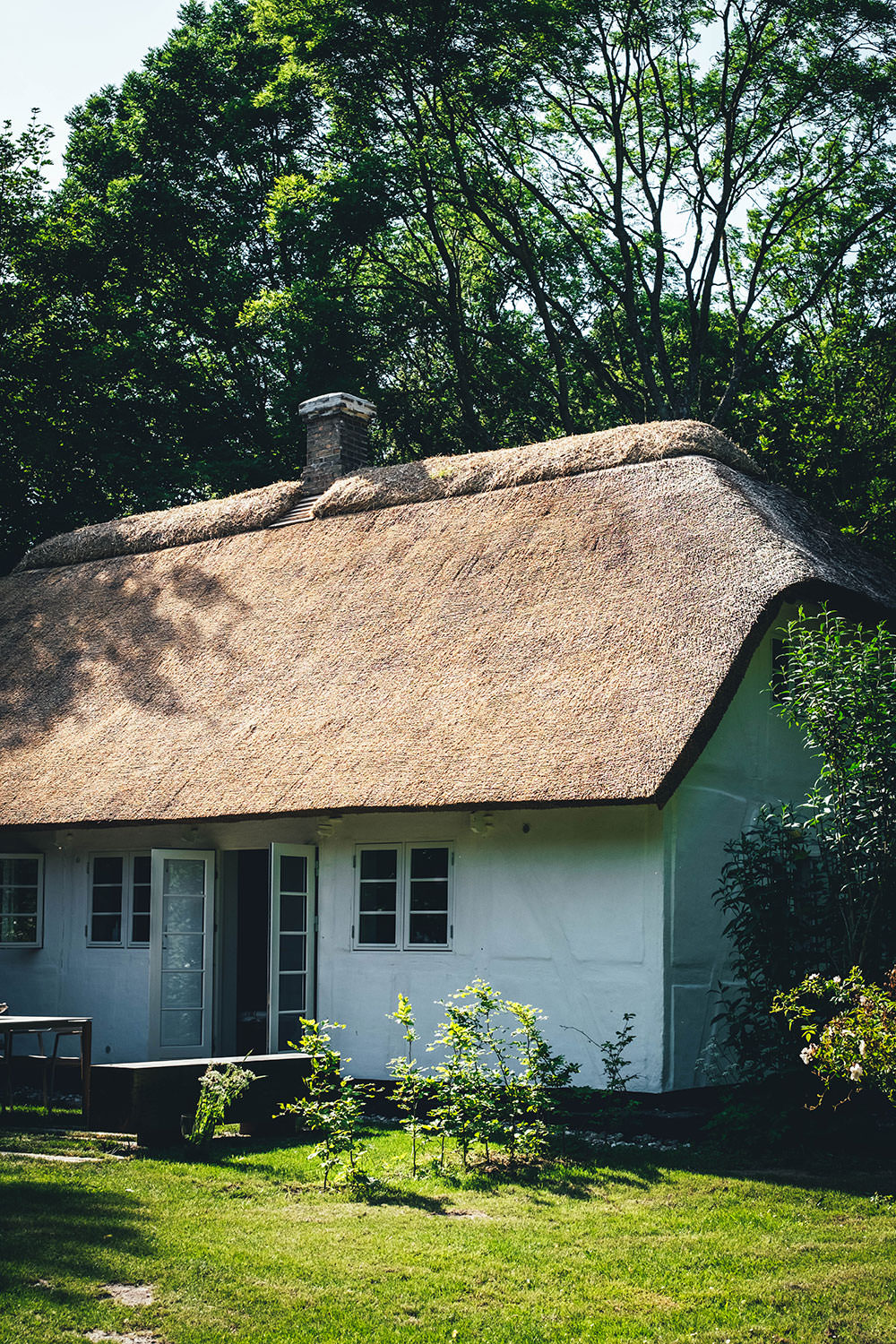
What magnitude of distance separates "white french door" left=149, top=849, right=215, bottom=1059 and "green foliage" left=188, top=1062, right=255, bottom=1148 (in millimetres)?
3202

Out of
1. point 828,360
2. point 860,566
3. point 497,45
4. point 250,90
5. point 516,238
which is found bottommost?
point 860,566

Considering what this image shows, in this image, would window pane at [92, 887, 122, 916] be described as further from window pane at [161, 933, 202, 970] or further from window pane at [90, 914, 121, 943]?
window pane at [161, 933, 202, 970]

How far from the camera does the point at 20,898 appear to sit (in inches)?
524

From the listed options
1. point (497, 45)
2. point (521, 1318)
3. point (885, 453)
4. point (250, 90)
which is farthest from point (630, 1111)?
point (250, 90)

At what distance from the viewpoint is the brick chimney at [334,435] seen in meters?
16.0

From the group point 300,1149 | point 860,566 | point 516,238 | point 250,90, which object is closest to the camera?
point 300,1149

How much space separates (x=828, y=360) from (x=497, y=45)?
688 cm

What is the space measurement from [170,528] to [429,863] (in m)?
7.06

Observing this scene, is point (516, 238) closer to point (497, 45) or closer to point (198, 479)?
point (497, 45)

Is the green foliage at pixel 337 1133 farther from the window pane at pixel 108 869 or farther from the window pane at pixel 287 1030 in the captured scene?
the window pane at pixel 108 869

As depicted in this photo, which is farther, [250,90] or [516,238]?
[250,90]

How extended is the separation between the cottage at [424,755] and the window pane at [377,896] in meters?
0.03

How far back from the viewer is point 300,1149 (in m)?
8.51

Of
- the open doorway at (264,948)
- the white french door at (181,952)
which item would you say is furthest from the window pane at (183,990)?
the open doorway at (264,948)
